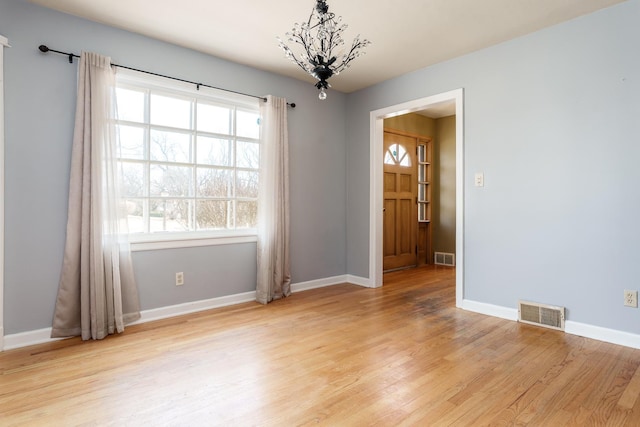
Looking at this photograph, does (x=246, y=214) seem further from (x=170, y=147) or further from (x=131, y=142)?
(x=131, y=142)

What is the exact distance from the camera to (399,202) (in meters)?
6.00

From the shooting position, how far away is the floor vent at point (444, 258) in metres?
6.34

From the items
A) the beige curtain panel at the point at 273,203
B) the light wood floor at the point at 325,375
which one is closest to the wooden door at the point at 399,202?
the beige curtain panel at the point at 273,203

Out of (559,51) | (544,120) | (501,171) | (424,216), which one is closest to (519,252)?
(501,171)

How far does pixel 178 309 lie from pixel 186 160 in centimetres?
148

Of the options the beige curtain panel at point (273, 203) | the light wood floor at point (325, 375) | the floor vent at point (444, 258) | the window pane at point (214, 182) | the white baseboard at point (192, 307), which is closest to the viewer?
the light wood floor at point (325, 375)

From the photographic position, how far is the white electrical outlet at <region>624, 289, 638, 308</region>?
270 centimetres

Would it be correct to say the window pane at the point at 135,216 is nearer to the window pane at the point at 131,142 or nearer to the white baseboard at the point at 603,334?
the window pane at the point at 131,142

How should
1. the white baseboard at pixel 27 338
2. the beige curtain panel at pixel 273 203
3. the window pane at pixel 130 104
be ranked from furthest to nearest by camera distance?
the beige curtain panel at pixel 273 203 < the window pane at pixel 130 104 < the white baseboard at pixel 27 338

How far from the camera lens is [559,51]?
307 cm

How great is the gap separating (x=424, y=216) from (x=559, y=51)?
151 inches

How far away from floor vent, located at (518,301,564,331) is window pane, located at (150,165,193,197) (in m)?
3.37

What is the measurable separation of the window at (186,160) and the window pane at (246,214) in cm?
1

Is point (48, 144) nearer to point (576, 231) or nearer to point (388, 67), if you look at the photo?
point (388, 67)
